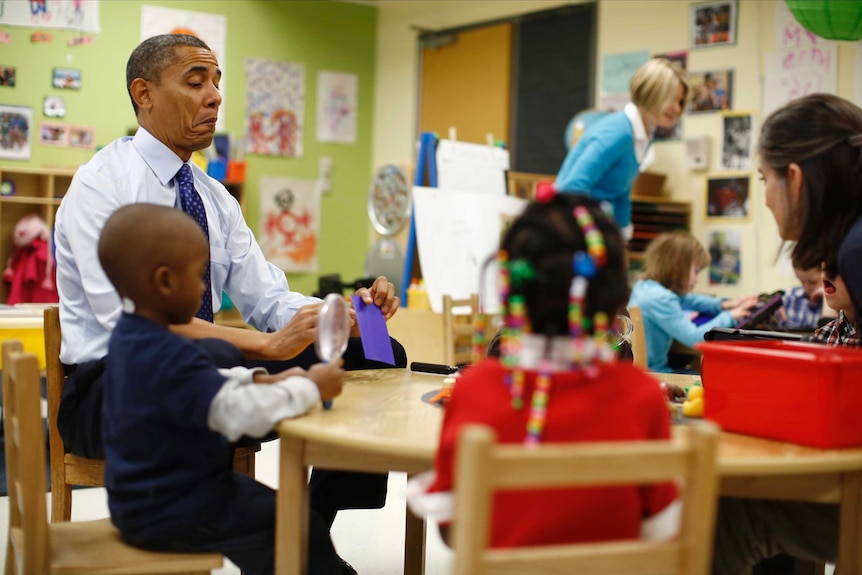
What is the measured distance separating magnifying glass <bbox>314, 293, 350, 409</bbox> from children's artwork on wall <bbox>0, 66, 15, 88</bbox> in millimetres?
5869

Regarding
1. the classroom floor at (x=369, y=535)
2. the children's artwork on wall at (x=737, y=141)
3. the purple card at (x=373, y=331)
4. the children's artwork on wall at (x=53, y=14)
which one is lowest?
the classroom floor at (x=369, y=535)

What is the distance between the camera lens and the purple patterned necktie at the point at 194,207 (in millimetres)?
2281

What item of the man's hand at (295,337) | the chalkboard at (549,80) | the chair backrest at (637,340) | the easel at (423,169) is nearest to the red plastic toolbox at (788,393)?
the man's hand at (295,337)

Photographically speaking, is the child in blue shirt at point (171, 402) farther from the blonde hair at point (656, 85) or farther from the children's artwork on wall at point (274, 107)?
the children's artwork on wall at point (274, 107)

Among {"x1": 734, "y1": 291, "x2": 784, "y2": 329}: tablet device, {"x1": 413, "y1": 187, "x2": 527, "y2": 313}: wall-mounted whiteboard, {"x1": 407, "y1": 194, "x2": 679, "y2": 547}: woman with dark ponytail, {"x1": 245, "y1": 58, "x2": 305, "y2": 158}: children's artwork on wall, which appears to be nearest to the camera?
{"x1": 407, "y1": 194, "x2": 679, "y2": 547}: woman with dark ponytail

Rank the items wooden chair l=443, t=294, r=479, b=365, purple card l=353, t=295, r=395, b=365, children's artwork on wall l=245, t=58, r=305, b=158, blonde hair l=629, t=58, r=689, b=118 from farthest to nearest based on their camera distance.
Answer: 1. children's artwork on wall l=245, t=58, r=305, b=158
2. blonde hair l=629, t=58, r=689, b=118
3. wooden chair l=443, t=294, r=479, b=365
4. purple card l=353, t=295, r=395, b=365

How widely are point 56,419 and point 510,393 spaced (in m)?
1.20

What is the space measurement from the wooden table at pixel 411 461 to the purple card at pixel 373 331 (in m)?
0.29

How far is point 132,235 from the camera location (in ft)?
5.05

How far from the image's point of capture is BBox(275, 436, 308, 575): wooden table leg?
1487mm

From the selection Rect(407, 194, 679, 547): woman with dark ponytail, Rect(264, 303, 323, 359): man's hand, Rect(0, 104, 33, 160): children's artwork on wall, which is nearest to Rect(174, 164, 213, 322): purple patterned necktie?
Rect(264, 303, 323, 359): man's hand

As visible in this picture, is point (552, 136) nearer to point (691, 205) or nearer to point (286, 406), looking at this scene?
point (691, 205)

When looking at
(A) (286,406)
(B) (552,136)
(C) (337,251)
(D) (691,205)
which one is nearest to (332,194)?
(C) (337,251)

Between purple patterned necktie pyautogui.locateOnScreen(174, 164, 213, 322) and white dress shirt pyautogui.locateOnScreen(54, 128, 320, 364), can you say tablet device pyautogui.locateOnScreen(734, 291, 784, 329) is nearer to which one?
white dress shirt pyautogui.locateOnScreen(54, 128, 320, 364)
